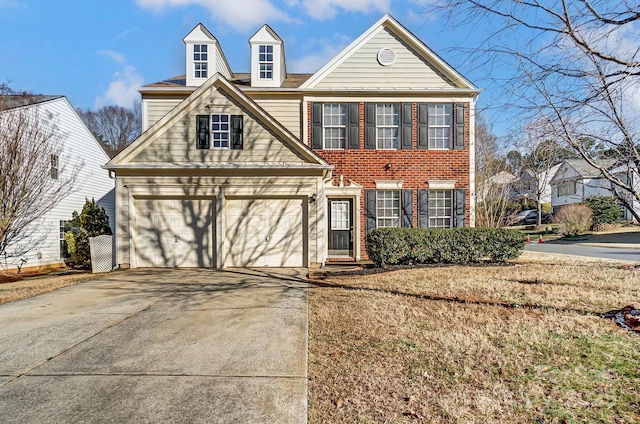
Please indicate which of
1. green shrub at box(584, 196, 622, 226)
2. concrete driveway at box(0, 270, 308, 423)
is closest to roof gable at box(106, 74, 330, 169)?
concrete driveway at box(0, 270, 308, 423)

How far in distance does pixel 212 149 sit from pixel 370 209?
18.5 feet

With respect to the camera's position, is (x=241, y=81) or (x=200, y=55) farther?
(x=241, y=81)

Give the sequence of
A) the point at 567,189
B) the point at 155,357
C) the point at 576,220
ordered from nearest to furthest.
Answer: the point at 155,357 < the point at 576,220 < the point at 567,189

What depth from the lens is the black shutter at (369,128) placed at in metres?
13.0

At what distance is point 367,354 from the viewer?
4207 millimetres

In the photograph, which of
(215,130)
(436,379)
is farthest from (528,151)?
(215,130)

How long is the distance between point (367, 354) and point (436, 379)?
0.87 meters

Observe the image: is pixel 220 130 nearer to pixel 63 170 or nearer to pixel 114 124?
pixel 63 170

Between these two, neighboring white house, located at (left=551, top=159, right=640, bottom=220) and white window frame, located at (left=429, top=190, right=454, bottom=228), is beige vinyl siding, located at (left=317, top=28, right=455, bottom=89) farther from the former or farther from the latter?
neighboring white house, located at (left=551, top=159, right=640, bottom=220)

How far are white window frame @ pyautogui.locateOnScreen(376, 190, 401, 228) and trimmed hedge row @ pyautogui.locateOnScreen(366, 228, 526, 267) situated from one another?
2.10 m

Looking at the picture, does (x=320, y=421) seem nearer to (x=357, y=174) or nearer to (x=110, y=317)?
(x=110, y=317)

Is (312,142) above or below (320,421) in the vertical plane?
above

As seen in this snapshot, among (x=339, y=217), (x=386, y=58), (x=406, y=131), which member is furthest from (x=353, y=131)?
(x=339, y=217)

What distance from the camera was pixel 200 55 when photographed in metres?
13.7
